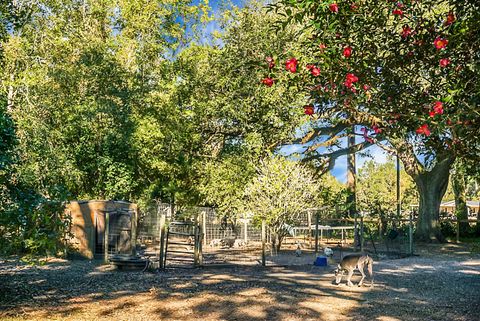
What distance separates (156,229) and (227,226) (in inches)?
141

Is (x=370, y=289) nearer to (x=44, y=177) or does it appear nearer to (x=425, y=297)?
(x=425, y=297)

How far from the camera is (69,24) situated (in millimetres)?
28781

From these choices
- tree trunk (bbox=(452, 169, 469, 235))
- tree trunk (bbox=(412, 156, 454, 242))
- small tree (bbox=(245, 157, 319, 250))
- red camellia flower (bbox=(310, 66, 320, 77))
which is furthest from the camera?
tree trunk (bbox=(452, 169, 469, 235))

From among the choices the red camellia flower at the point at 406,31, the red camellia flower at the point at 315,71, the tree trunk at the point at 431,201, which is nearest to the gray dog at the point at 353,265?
the red camellia flower at the point at 406,31

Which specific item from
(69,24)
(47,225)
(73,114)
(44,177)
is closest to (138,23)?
(69,24)

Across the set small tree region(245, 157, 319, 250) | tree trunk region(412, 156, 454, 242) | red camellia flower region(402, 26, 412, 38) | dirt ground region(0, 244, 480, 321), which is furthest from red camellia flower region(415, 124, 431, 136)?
tree trunk region(412, 156, 454, 242)

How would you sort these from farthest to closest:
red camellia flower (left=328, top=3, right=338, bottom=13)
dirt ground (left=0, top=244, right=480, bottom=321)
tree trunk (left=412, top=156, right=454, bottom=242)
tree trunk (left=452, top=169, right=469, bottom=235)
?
1. tree trunk (left=452, top=169, right=469, bottom=235)
2. tree trunk (left=412, top=156, right=454, bottom=242)
3. dirt ground (left=0, top=244, right=480, bottom=321)
4. red camellia flower (left=328, top=3, right=338, bottom=13)

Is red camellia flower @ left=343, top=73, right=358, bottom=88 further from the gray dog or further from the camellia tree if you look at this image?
the gray dog

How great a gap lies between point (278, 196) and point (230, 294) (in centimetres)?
1096

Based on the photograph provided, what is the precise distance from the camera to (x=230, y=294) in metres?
10.1

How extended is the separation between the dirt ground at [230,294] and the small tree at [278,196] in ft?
16.8

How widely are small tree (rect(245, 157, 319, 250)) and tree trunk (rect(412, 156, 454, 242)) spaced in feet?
29.9

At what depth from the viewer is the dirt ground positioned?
8.31m

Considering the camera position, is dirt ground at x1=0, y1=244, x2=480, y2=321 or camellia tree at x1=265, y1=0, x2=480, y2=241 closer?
camellia tree at x1=265, y1=0, x2=480, y2=241
